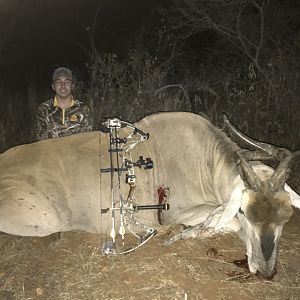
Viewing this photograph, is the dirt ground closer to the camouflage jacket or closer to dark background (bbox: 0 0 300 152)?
the camouflage jacket

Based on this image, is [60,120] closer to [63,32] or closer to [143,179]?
[143,179]

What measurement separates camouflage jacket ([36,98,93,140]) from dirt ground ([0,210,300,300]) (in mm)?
1624

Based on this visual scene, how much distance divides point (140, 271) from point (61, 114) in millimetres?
2647

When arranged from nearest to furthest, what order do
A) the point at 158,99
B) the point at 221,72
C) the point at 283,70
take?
1. the point at 158,99
2. the point at 283,70
3. the point at 221,72

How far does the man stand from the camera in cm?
589

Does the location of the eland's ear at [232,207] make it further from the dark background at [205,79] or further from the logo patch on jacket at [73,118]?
the dark background at [205,79]

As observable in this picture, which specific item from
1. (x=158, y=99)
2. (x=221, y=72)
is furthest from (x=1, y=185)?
(x=221, y=72)

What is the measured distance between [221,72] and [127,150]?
264 inches

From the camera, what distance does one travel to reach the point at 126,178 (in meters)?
4.37

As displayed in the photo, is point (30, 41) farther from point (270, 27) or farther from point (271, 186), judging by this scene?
point (271, 186)

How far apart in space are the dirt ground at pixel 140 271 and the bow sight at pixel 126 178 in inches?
5.5

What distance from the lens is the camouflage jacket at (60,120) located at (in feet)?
19.3

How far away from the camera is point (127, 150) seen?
442cm

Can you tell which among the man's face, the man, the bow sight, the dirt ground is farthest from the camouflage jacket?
the dirt ground
